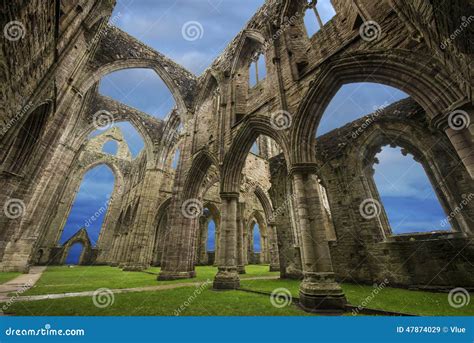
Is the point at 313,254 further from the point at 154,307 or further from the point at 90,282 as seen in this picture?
the point at 90,282

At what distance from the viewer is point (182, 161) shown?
1152cm

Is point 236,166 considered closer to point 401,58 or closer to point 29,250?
point 401,58

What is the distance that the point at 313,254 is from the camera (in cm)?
483

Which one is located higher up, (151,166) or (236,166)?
(151,166)

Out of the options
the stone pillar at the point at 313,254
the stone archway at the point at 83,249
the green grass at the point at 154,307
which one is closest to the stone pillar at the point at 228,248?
the green grass at the point at 154,307

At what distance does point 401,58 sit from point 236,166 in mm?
5958

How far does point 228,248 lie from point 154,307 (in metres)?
3.35

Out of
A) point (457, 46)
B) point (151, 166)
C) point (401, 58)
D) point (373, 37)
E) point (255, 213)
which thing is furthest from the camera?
point (255, 213)

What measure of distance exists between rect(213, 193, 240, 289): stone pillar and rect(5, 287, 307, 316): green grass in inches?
70.5

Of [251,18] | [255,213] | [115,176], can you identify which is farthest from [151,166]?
[115,176]

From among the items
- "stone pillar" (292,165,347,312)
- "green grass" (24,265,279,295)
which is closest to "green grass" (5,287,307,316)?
"stone pillar" (292,165,347,312)

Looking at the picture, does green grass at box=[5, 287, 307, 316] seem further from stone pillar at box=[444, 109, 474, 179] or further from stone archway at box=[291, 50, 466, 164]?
stone pillar at box=[444, 109, 474, 179]

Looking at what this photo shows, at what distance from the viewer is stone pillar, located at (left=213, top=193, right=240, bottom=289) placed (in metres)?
6.76

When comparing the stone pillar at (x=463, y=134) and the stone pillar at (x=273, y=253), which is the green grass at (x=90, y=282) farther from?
the stone pillar at (x=463, y=134)
